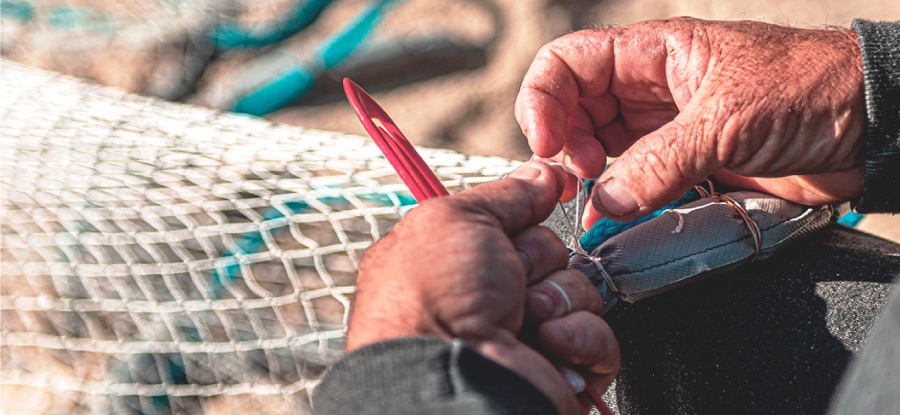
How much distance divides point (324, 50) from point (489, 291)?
1.83 m

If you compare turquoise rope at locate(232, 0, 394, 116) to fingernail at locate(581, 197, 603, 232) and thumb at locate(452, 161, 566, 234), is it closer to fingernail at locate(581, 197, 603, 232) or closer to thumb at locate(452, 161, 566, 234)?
fingernail at locate(581, 197, 603, 232)

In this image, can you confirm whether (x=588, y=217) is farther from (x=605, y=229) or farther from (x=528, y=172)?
(x=528, y=172)

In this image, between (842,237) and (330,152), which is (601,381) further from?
(330,152)

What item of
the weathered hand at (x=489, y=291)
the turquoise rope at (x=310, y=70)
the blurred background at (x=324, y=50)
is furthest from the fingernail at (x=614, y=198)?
the turquoise rope at (x=310, y=70)

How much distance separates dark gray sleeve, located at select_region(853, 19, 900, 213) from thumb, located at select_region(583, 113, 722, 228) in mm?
163

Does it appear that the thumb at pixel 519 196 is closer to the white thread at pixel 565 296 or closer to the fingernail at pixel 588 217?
the white thread at pixel 565 296

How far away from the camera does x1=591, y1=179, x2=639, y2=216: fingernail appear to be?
0.83 metres

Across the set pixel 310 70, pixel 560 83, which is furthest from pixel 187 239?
pixel 310 70

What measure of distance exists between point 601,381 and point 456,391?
0.24 meters

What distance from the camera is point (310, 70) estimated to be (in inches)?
91.1

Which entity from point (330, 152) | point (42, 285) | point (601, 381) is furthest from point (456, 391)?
point (42, 285)

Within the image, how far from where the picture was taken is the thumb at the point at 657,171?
82 cm

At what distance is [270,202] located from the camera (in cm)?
118

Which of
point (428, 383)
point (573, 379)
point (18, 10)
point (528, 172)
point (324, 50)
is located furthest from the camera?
point (18, 10)
